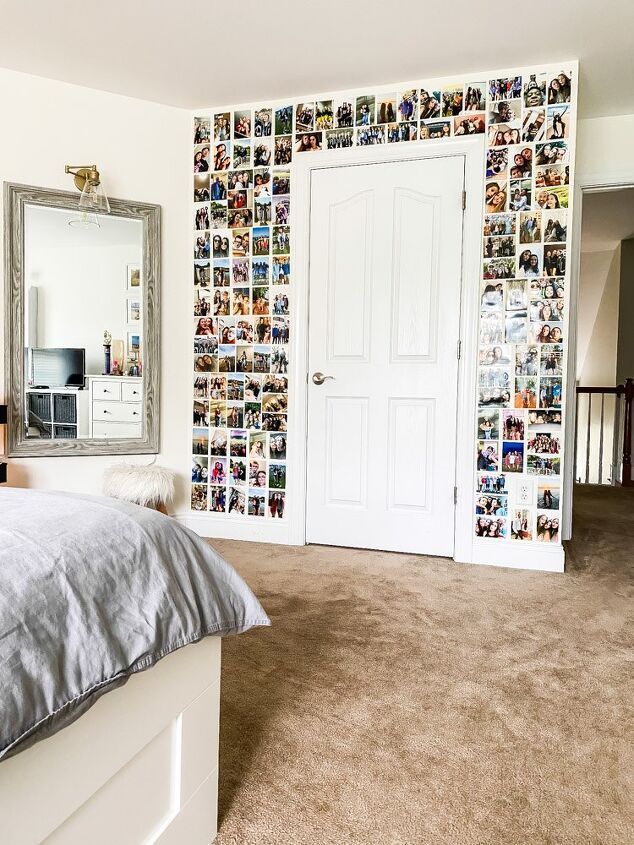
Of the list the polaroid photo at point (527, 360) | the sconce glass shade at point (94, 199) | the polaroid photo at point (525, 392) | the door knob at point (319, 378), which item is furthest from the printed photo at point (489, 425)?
the sconce glass shade at point (94, 199)

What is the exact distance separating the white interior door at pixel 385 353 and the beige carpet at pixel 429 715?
0.60 meters

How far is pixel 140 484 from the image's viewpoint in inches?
135

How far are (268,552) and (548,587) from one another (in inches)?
56.4

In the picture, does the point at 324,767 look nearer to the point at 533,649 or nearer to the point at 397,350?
the point at 533,649

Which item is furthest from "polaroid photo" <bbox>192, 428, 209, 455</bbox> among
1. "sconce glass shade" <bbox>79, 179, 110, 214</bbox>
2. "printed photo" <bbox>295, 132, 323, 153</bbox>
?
"printed photo" <bbox>295, 132, 323, 153</bbox>

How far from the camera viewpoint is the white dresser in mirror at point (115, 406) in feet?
11.9

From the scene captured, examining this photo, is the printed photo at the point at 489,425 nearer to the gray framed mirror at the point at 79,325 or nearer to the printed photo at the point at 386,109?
the printed photo at the point at 386,109

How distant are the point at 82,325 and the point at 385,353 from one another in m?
1.72

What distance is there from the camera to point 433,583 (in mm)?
2906

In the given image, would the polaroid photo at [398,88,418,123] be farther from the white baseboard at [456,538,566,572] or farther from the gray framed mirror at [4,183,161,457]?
the white baseboard at [456,538,566,572]

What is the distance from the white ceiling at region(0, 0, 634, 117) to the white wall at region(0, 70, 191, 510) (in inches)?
5.0

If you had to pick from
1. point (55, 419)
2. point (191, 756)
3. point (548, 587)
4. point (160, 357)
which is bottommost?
point (548, 587)

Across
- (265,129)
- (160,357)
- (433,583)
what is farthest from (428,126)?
(433,583)

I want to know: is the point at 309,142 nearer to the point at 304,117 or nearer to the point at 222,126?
the point at 304,117
